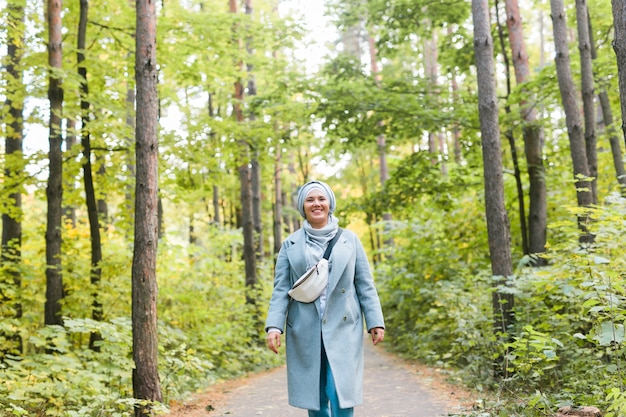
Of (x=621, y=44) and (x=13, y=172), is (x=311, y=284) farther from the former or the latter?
(x=13, y=172)

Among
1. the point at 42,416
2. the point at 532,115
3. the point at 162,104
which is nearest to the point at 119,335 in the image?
the point at 42,416

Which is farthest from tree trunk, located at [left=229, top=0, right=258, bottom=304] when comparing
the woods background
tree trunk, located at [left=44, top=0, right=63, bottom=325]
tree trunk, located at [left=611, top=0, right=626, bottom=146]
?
tree trunk, located at [left=611, top=0, right=626, bottom=146]

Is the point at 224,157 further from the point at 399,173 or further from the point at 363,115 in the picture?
the point at 399,173

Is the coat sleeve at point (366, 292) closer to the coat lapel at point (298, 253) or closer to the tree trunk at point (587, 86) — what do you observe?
the coat lapel at point (298, 253)

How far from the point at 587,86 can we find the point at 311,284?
7.38 meters

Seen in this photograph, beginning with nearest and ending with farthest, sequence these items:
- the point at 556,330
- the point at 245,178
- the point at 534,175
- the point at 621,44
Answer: the point at 621,44, the point at 556,330, the point at 534,175, the point at 245,178

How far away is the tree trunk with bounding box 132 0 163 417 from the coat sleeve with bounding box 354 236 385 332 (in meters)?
3.11

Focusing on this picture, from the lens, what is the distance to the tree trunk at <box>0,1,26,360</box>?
29.3 ft

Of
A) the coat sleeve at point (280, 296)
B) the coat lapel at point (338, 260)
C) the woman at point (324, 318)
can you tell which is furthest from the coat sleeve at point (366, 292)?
the coat sleeve at point (280, 296)

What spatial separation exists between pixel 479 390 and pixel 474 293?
8.78 ft

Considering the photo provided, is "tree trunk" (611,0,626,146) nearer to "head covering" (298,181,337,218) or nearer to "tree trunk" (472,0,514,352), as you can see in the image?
"head covering" (298,181,337,218)

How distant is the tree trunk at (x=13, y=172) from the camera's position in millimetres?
8945

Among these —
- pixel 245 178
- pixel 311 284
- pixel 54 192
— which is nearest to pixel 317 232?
pixel 311 284

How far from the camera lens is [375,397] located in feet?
24.6
